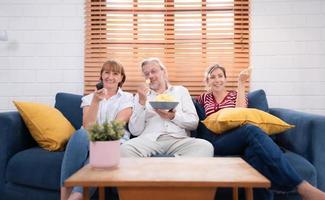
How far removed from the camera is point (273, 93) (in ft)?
8.85

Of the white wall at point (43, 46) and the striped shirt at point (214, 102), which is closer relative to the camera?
the striped shirt at point (214, 102)

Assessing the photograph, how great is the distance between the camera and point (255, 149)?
166 centimetres

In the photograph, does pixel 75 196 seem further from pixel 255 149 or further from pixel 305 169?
pixel 305 169

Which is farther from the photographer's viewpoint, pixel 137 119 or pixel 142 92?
pixel 137 119

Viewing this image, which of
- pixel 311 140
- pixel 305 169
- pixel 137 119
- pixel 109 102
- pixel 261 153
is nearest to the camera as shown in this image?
pixel 261 153

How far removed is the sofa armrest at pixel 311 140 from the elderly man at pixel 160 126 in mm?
537

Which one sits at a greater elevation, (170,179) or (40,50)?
(40,50)

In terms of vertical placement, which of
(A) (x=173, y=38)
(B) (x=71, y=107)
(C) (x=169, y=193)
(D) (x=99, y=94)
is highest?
(A) (x=173, y=38)

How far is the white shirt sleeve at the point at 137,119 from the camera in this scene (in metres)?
2.07

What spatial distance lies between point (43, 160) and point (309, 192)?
1407 mm

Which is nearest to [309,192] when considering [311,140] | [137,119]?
[311,140]

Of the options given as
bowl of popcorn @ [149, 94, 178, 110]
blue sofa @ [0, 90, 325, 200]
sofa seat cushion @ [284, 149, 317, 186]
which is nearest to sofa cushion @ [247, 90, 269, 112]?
blue sofa @ [0, 90, 325, 200]

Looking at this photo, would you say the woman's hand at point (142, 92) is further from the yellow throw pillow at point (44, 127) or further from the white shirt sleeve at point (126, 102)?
the yellow throw pillow at point (44, 127)

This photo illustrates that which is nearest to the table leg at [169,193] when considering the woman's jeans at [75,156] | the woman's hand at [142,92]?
the woman's jeans at [75,156]
